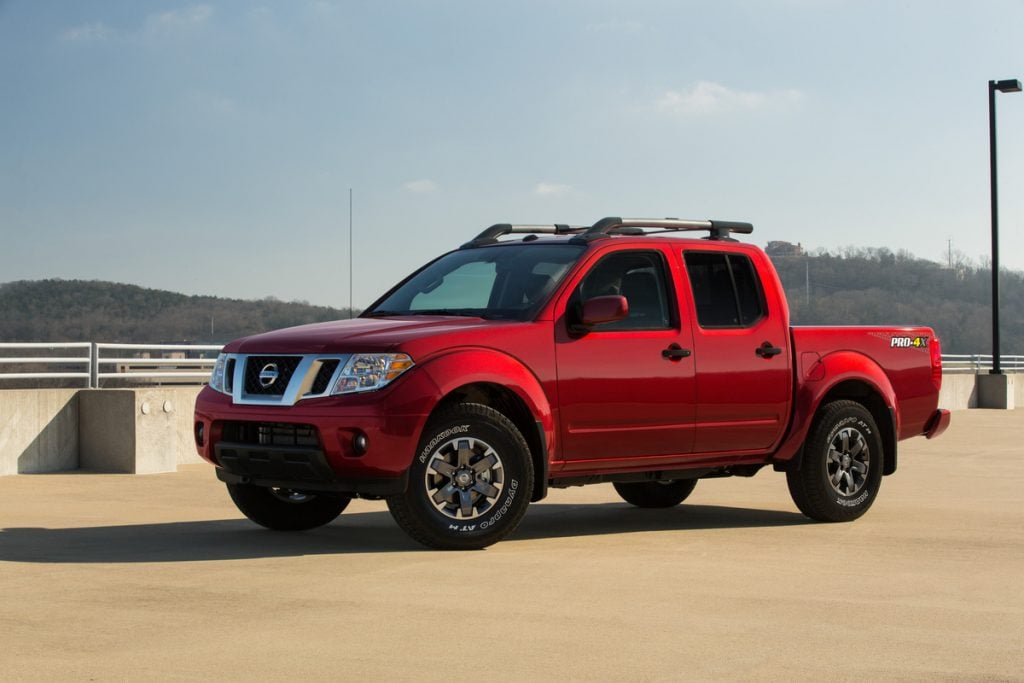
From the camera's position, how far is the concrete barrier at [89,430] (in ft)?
48.0

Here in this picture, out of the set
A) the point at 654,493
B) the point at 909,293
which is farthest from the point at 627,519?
the point at 909,293

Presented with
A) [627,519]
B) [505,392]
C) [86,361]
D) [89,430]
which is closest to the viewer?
[505,392]

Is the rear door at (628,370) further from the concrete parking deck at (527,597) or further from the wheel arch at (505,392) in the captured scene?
the concrete parking deck at (527,597)

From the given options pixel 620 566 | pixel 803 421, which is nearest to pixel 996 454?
pixel 803 421

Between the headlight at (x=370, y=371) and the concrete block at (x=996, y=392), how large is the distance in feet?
94.6

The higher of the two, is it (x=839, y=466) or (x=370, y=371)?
(x=370, y=371)

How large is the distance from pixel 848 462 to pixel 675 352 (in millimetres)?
1967

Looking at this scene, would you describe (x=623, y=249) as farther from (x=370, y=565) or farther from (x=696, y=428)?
(x=370, y=565)

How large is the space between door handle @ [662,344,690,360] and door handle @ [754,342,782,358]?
0.71m

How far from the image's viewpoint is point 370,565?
802 centimetres

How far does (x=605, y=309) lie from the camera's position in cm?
882

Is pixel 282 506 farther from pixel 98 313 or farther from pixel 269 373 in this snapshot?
pixel 98 313

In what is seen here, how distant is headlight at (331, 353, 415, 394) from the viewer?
27.3 ft

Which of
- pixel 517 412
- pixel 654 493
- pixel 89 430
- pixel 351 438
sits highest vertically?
pixel 517 412
